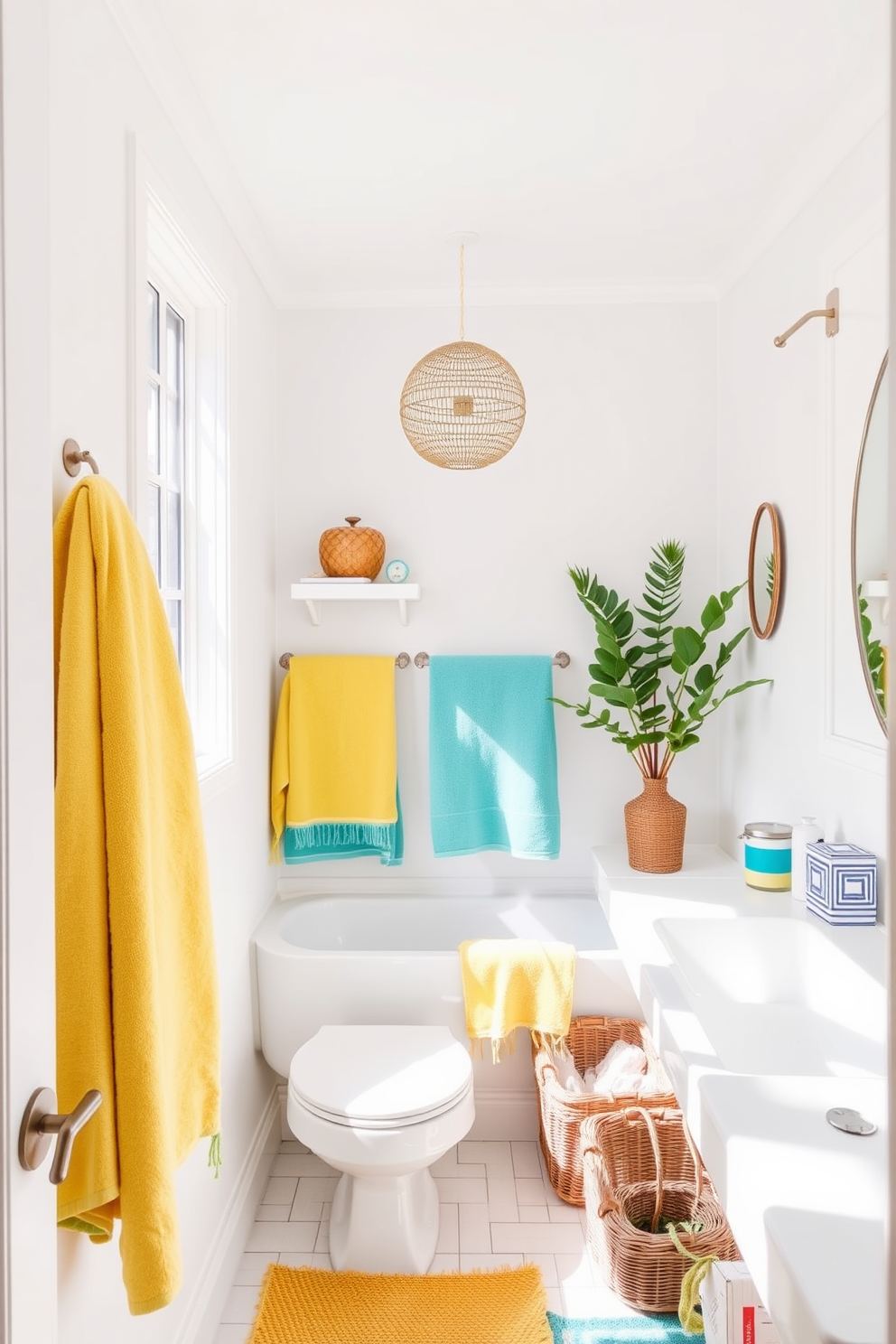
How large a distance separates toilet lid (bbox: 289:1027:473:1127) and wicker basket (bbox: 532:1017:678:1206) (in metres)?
0.30

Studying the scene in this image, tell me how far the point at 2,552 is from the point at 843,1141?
111cm

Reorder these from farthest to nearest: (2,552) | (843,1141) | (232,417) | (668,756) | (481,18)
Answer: (668,756) < (232,417) < (481,18) < (843,1141) < (2,552)

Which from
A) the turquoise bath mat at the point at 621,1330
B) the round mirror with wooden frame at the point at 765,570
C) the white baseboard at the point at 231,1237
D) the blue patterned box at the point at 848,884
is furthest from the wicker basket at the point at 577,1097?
the round mirror with wooden frame at the point at 765,570

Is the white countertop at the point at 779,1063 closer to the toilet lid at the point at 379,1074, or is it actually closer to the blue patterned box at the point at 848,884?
the blue patterned box at the point at 848,884

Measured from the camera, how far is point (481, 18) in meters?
1.58

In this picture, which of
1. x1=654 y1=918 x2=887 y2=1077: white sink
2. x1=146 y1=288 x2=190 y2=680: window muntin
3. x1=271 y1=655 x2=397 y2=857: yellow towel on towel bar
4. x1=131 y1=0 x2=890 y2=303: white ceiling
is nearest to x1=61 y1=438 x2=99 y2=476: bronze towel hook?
x1=146 y1=288 x2=190 y2=680: window muntin

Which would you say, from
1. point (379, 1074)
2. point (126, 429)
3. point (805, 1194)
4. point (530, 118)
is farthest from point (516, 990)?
point (530, 118)

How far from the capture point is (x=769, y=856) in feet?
7.26

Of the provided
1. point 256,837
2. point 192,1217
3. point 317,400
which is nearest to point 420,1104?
point 192,1217

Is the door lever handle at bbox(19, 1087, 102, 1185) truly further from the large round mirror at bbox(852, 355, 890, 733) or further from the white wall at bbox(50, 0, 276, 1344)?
the large round mirror at bbox(852, 355, 890, 733)

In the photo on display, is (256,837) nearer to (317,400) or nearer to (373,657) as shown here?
(373,657)

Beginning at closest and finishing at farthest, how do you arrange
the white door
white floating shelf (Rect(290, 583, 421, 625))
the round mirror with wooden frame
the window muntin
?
the white door < the window muntin < the round mirror with wooden frame < white floating shelf (Rect(290, 583, 421, 625))

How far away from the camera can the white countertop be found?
878mm

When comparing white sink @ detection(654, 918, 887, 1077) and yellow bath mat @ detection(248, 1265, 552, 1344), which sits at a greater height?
white sink @ detection(654, 918, 887, 1077)
